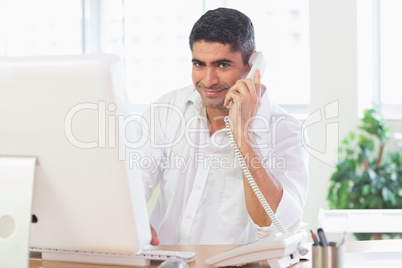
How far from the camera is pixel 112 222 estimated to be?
3.75 feet

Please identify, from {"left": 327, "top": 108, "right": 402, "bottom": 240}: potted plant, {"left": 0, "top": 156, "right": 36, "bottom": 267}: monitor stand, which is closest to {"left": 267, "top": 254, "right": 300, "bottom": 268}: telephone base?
{"left": 0, "top": 156, "right": 36, "bottom": 267}: monitor stand

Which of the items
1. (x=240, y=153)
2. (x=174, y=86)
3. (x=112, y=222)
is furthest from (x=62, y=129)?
(x=174, y=86)

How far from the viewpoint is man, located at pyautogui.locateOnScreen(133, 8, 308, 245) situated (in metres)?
1.89

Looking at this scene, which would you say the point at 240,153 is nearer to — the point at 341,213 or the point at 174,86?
the point at 341,213

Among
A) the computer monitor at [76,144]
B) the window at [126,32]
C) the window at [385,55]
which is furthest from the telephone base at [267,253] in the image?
the window at [126,32]

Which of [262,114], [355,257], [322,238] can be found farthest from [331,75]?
[322,238]

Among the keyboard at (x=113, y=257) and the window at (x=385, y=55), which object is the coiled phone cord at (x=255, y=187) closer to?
the keyboard at (x=113, y=257)

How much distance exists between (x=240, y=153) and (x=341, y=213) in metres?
0.45

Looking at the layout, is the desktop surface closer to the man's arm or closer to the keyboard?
the keyboard

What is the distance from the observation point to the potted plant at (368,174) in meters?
3.63

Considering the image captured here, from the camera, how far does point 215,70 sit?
78.5 inches

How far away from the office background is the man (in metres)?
2.02

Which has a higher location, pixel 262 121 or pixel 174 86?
pixel 174 86

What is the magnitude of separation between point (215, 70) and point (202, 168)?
0.35 meters
